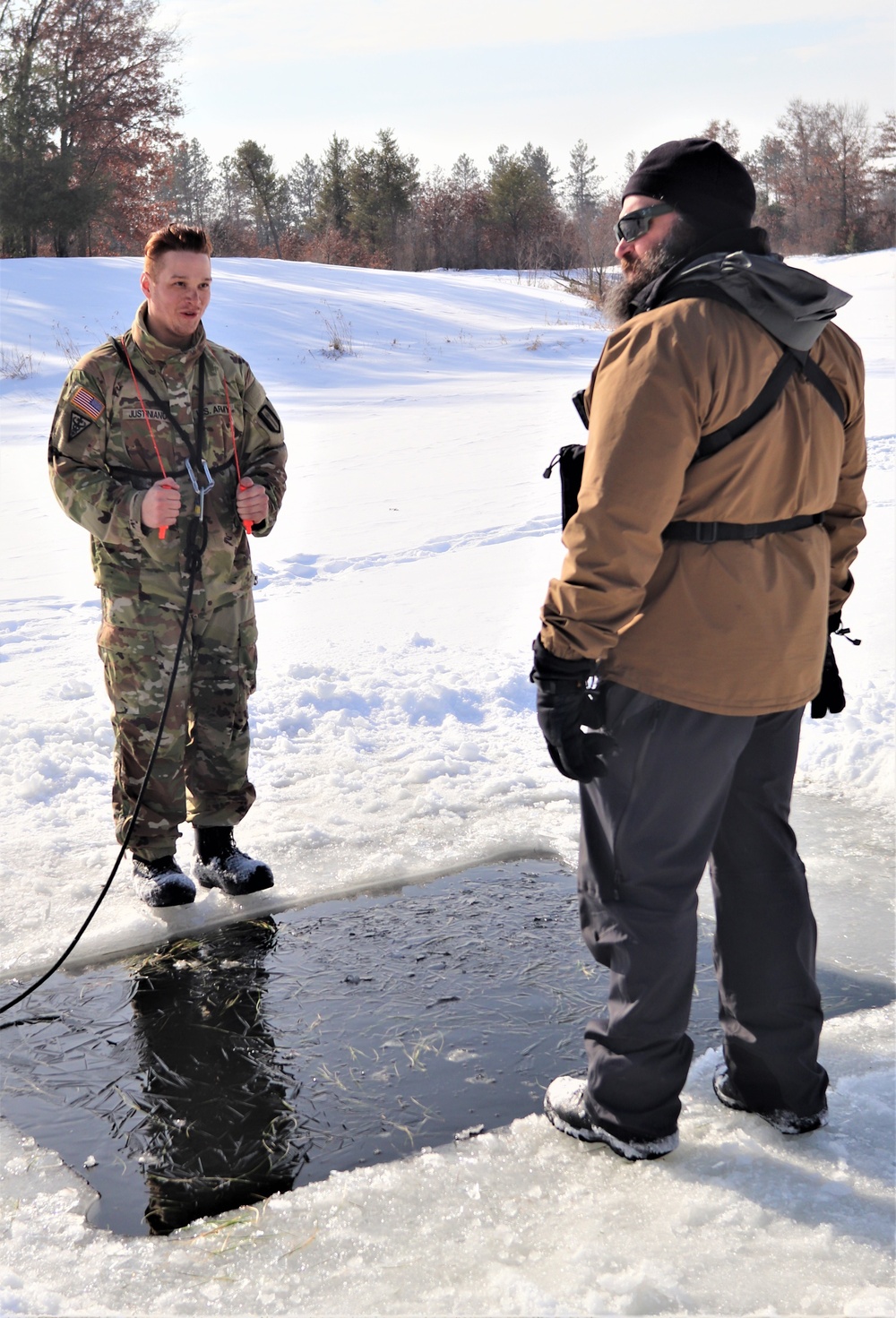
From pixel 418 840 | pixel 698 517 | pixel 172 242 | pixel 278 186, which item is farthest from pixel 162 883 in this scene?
pixel 278 186

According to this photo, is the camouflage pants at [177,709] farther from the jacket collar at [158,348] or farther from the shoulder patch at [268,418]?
the jacket collar at [158,348]

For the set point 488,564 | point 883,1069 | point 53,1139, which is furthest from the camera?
point 488,564

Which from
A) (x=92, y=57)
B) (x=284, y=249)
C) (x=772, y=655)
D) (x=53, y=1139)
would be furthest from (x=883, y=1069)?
(x=284, y=249)

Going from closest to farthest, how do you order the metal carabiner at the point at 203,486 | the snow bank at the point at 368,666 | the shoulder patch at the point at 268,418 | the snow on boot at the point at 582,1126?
the snow on boot at the point at 582,1126
the metal carabiner at the point at 203,486
the shoulder patch at the point at 268,418
the snow bank at the point at 368,666

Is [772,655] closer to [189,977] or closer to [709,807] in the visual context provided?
[709,807]

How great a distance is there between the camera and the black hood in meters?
1.99

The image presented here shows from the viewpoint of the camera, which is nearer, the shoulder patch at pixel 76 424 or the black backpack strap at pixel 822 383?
the black backpack strap at pixel 822 383

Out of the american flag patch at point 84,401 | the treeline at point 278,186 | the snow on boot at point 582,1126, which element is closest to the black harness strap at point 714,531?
the snow on boot at point 582,1126

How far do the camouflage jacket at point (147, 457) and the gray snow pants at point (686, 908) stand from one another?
66.0 inches

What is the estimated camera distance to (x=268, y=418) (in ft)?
11.9

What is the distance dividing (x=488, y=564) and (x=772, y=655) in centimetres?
504

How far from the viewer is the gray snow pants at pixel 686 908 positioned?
7.05ft

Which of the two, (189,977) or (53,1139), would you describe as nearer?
(53,1139)

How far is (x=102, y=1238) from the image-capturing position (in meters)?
2.12
